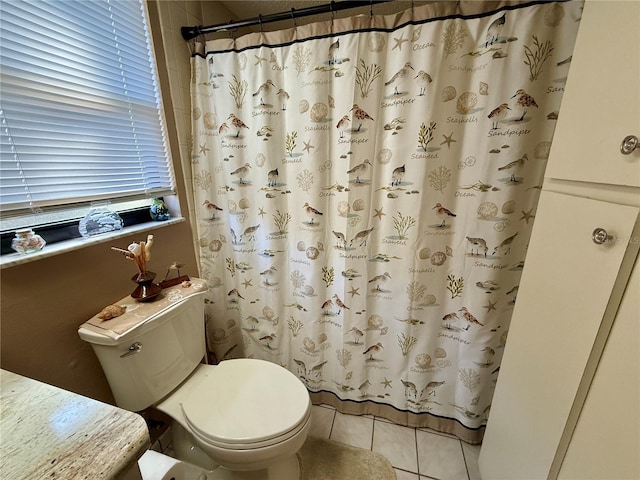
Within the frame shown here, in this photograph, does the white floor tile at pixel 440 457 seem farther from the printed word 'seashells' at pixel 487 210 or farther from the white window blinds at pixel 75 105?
the white window blinds at pixel 75 105

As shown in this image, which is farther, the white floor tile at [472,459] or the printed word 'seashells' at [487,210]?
the white floor tile at [472,459]

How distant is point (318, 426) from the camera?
138 centimetres

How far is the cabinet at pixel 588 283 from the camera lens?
1.70 ft

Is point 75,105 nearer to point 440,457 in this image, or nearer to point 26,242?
point 26,242

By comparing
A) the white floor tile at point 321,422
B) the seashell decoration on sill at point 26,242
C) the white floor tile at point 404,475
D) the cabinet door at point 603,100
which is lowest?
the white floor tile at point 321,422

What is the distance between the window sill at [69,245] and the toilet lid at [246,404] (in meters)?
0.66

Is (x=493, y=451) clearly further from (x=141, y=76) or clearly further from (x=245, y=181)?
(x=141, y=76)

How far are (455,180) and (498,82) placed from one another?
36cm

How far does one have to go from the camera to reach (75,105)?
2.90ft

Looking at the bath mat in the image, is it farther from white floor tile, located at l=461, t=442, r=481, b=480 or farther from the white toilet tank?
the white toilet tank

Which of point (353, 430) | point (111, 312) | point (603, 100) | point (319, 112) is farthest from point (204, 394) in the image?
point (603, 100)

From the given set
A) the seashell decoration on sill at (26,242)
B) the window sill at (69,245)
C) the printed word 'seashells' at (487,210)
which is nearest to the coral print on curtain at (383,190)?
the printed word 'seashells' at (487,210)

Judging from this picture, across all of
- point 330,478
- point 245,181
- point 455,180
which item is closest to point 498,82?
point 455,180

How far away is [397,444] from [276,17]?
2027 mm
